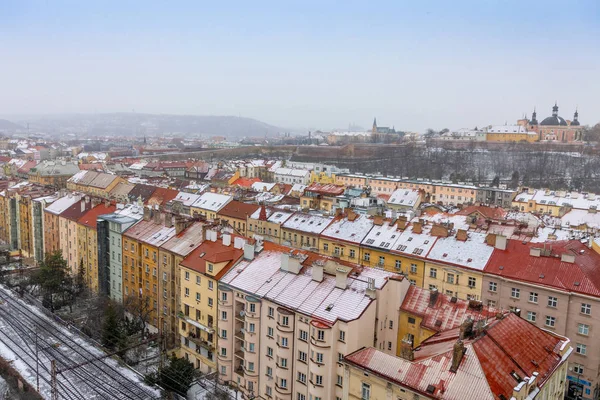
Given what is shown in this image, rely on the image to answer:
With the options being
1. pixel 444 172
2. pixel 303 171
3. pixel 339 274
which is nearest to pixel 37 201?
pixel 339 274

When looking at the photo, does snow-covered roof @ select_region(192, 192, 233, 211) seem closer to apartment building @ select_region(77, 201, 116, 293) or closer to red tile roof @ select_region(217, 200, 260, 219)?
red tile roof @ select_region(217, 200, 260, 219)

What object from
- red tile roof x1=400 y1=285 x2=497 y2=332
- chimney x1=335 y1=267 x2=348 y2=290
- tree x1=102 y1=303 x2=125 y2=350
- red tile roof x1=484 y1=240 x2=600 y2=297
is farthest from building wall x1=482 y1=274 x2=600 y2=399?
tree x1=102 y1=303 x2=125 y2=350

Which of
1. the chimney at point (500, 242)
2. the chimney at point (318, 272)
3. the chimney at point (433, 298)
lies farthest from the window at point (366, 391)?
the chimney at point (500, 242)

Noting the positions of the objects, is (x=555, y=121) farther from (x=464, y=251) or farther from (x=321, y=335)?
(x=321, y=335)

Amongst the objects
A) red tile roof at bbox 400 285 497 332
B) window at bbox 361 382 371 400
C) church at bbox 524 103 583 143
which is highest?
church at bbox 524 103 583 143

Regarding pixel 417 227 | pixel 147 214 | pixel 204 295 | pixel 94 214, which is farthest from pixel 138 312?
pixel 417 227

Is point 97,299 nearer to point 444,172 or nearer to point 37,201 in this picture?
point 37,201
